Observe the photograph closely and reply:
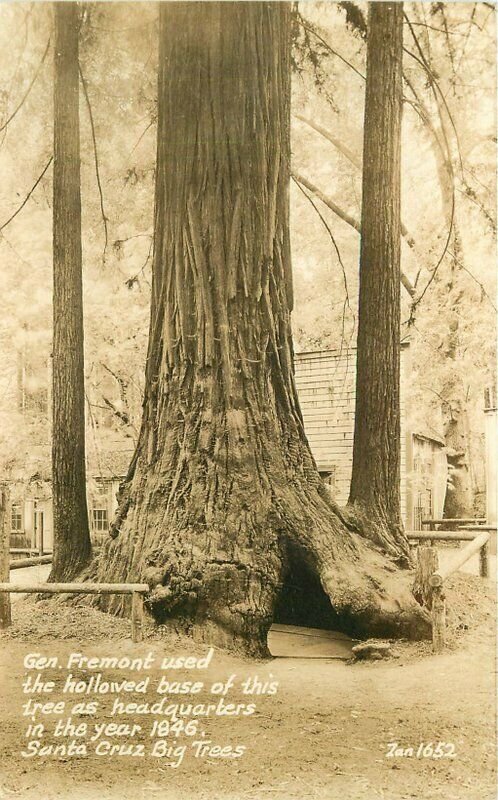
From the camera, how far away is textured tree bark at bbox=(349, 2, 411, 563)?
4.09 meters

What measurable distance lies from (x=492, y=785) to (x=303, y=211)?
11.4ft

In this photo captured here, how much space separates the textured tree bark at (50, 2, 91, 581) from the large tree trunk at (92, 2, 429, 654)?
48 cm

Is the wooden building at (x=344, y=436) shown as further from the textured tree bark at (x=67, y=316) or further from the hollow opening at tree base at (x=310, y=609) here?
the textured tree bark at (x=67, y=316)

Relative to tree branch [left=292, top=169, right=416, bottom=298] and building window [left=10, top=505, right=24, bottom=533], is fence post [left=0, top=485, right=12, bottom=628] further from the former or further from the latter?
tree branch [left=292, top=169, right=416, bottom=298]

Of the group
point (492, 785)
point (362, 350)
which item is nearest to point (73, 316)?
point (362, 350)

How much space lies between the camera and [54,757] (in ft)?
9.27

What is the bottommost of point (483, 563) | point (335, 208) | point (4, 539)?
point (483, 563)

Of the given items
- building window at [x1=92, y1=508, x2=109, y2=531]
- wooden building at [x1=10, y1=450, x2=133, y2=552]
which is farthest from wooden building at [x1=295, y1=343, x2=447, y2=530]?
building window at [x1=92, y1=508, x2=109, y2=531]

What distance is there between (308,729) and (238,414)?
150 centimetres

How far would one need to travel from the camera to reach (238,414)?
11.2 ft

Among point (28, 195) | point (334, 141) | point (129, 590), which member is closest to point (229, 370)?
point (129, 590)

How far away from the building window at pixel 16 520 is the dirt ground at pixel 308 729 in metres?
0.86

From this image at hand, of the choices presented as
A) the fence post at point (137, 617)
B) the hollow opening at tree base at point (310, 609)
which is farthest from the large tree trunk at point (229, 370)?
the fence post at point (137, 617)

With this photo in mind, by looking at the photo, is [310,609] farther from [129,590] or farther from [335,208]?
[335,208]
